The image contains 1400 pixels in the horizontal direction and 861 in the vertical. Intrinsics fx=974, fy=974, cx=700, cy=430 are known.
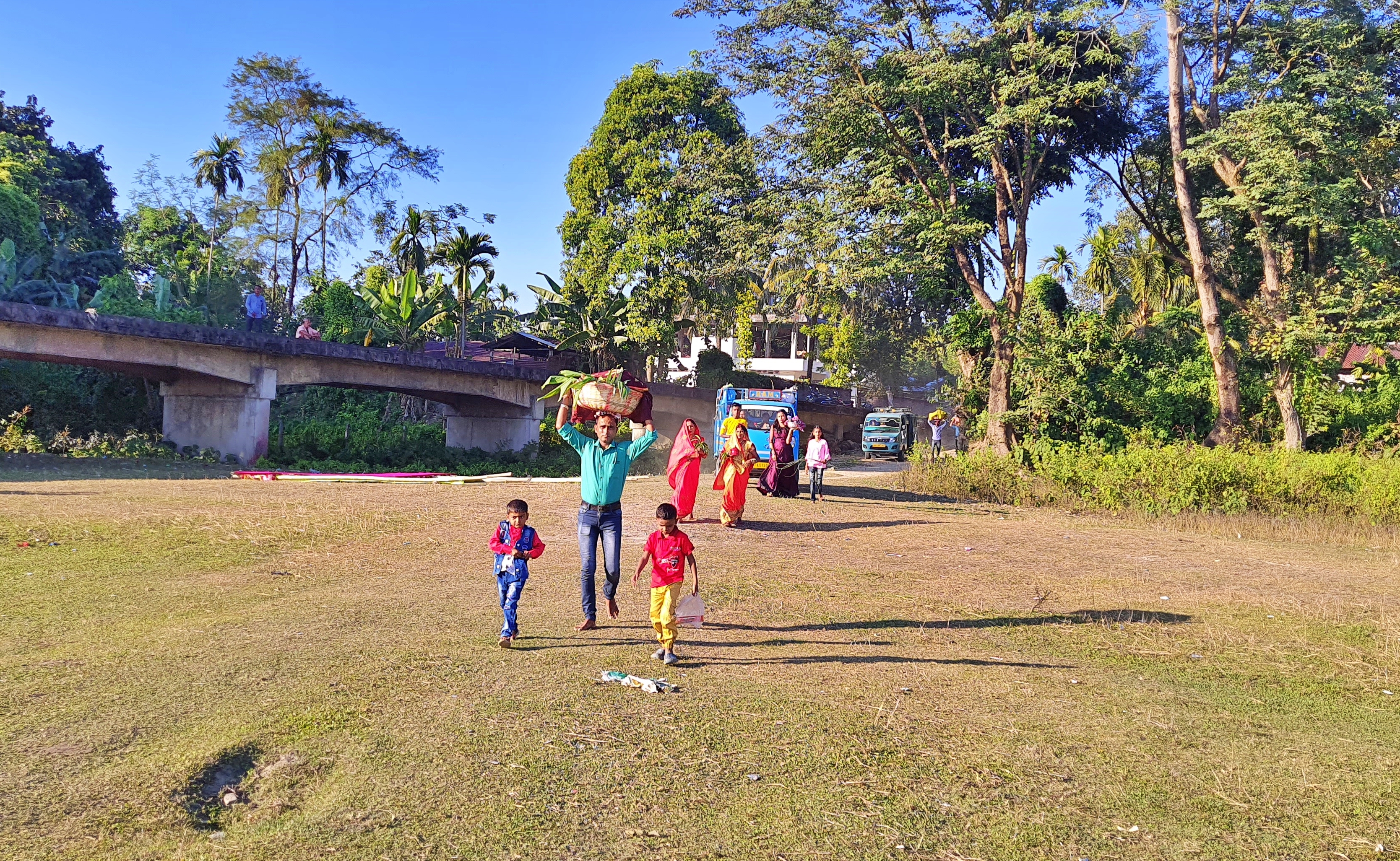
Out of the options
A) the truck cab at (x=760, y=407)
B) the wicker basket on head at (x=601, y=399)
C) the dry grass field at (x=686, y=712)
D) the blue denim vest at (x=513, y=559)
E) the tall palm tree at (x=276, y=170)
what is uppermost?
the tall palm tree at (x=276, y=170)

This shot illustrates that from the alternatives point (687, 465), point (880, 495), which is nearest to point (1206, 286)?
point (880, 495)

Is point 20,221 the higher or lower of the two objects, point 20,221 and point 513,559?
the higher

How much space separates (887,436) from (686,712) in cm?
3511

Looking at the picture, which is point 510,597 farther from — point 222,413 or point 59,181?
point 59,181

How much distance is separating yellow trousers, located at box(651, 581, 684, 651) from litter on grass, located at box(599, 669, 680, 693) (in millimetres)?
527

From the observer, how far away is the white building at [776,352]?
55844 mm

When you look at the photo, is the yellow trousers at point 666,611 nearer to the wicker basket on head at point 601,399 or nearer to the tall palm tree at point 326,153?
the wicker basket on head at point 601,399

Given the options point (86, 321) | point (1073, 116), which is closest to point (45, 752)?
point (86, 321)

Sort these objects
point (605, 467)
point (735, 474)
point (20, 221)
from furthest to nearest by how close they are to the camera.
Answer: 1. point (20, 221)
2. point (735, 474)
3. point (605, 467)

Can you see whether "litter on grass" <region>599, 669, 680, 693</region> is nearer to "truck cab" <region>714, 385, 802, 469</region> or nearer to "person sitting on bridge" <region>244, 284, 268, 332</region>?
"truck cab" <region>714, 385, 802, 469</region>

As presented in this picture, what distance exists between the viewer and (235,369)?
27469 mm

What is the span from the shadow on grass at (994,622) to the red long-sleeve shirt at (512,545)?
2026 mm

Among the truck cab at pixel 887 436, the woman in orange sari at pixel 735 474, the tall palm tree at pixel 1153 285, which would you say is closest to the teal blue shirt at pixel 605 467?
the woman in orange sari at pixel 735 474

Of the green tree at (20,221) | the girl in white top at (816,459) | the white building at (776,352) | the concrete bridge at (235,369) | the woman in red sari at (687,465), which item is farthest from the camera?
the white building at (776,352)
